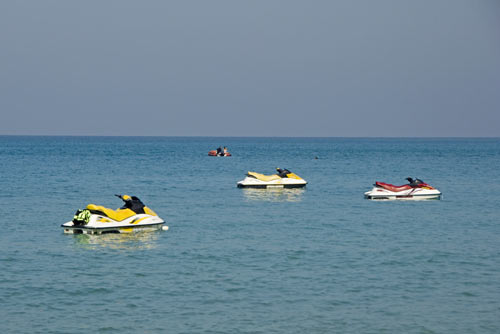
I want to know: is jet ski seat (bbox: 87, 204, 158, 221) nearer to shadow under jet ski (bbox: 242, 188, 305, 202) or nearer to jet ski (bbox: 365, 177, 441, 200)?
shadow under jet ski (bbox: 242, 188, 305, 202)

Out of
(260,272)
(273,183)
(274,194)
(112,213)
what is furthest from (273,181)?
(260,272)

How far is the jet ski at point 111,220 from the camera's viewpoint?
113 feet

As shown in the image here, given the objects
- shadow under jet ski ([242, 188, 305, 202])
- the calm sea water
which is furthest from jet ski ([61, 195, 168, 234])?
shadow under jet ski ([242, 188, 305, 202])

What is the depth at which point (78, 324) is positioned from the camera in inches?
770

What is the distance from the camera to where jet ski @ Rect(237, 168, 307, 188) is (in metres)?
64.7

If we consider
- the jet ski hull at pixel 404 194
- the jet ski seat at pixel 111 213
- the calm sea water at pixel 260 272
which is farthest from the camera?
the jet ski hull at pixel 404 194

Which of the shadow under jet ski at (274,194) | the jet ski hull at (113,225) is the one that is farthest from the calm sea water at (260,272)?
the shadow under jet ski at (274,194)

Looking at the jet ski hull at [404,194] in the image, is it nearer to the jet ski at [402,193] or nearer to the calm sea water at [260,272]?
the jet ski at [402,193]

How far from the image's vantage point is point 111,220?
34.7m

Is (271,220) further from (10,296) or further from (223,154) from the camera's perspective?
(223,154)

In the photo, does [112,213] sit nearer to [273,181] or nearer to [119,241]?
[119,241]

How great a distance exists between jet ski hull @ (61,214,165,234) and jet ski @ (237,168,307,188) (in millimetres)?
28814

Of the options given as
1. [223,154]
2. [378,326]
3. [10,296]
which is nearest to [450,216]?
[378,326]

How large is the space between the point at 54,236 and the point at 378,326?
20.4m
